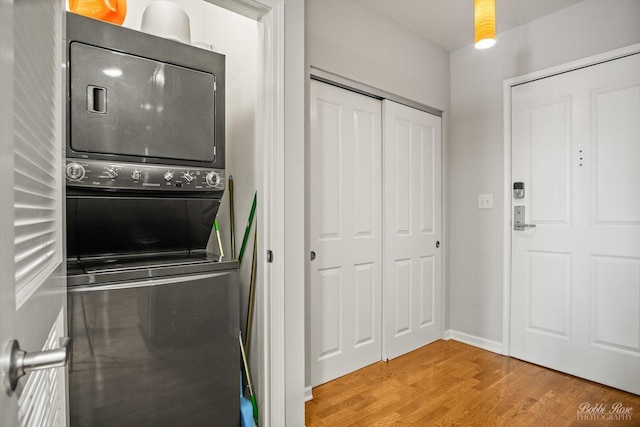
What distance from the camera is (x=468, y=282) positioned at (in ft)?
10.2

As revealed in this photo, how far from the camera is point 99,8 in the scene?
1.62m

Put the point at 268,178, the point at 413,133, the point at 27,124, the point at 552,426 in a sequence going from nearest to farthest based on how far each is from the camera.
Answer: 1. the point at 27,124
2. the point at 268,178
3. the point at 552,426
4. the point at 413,133

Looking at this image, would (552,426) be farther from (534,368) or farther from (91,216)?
(91,216)

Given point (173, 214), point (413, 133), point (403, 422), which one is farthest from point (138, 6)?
point (403, 422)

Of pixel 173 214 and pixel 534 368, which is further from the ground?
Answer: pixel 173 214

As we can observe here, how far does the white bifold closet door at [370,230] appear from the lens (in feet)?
7.77

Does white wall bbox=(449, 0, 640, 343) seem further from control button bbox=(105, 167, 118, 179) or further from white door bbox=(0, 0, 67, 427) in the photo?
white door bbox=(0, 0, 67, 427)

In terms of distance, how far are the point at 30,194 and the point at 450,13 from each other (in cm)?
291

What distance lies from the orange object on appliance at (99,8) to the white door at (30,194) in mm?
1018

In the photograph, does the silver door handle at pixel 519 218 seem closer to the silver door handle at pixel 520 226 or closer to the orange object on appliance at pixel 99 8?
the silver door handle at pixel 520 226

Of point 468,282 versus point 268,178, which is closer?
point 268,178

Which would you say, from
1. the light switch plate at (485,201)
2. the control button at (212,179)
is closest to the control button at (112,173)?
the control button at (212,179)

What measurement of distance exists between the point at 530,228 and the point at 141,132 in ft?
9.03

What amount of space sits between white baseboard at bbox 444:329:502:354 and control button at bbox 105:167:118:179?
295 centimetres
